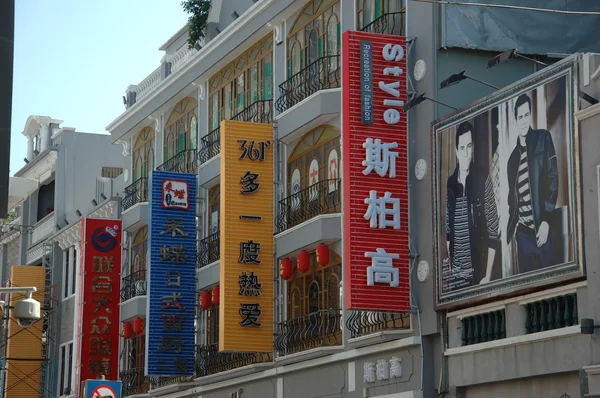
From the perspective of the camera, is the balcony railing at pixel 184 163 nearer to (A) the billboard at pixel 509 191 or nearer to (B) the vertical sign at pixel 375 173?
(B) the vertical sign at pixel 375 173

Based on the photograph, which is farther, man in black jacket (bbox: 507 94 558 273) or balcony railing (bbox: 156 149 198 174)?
balcony railing (bbox: 156 149 198 174)

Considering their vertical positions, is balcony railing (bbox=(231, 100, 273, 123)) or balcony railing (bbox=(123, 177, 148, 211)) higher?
balcony railing (bbox=(231, 100, 273, 123))

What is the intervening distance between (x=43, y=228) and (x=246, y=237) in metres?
20.4

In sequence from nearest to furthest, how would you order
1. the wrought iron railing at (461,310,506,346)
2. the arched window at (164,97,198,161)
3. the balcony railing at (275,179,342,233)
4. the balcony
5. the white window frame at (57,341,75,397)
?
the wrought iron railing at (461,310,506,346)
the balcony railing at (275,179,342,233)
the arched window at (164,97,198,161)
the white window frame at (57,341,75,397)
the balcony

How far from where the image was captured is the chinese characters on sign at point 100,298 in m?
38.8

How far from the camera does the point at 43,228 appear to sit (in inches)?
1919

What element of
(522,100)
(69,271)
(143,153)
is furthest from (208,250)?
(522,100)

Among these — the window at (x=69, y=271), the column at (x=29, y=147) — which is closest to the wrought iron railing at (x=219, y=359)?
the window at (x=69, y=271)

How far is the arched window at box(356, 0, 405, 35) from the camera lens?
26219 millimetres

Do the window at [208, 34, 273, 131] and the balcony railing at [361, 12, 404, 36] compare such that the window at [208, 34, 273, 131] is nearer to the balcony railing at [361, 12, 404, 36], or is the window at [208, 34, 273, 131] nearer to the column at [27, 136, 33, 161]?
the balcony railing at [361, 12, 404, 36]

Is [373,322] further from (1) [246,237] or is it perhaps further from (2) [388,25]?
(2) [388,25]

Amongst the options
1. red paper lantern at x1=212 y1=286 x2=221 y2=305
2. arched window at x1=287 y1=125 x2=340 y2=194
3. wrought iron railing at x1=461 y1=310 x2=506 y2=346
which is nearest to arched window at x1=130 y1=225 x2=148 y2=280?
red paper lantern at x1=212 y1=286 x2=221 y2=305

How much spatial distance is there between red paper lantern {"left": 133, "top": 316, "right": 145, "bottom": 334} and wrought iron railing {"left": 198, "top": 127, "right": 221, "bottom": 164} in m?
5.41

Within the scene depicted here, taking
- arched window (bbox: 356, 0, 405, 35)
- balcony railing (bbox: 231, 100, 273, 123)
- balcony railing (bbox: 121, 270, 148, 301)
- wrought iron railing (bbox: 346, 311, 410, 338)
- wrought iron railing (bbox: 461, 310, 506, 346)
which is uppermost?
arched window (bbox: 356, 0, 405, 35)
